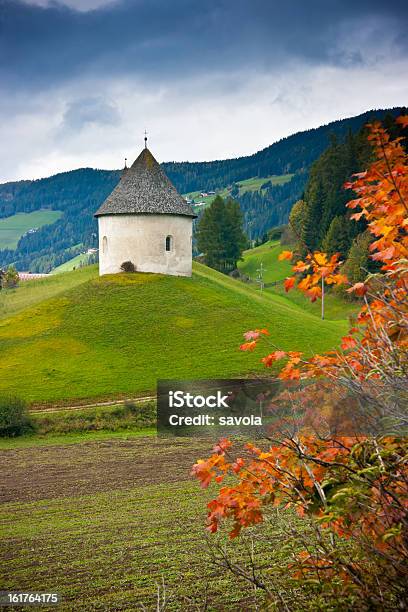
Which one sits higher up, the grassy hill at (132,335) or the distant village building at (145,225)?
the distant village building at (145,225)

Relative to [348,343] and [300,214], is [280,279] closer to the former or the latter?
[300,214]

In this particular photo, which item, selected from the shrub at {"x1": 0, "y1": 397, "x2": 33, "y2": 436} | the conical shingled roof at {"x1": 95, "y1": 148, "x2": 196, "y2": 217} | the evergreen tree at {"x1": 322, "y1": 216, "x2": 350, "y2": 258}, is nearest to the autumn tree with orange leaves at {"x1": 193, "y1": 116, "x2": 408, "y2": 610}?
the shrub at {"x1": 0, "y1": 397, "x2": 33, "y2": 436}

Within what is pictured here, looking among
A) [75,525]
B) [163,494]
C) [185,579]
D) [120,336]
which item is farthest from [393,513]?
[120,336]

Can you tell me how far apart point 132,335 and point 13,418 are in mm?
14395

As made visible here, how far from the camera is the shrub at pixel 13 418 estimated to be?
3353 cm

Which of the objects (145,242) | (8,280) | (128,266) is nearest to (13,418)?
(128,266)

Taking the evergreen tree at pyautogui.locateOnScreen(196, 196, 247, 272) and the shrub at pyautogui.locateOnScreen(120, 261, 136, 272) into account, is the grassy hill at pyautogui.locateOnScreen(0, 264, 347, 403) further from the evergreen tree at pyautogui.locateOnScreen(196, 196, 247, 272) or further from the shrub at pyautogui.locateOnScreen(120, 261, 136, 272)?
the evergreen tree at pyautogui.locateOnScreen(196, 196, 247, 272)

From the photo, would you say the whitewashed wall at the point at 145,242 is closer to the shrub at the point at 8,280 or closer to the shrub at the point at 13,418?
the shrub at the point at 13,418

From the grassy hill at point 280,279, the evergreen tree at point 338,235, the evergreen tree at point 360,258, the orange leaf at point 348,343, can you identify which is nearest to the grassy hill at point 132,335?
the evergreen tree at point 360,258

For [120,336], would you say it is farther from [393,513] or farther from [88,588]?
[393,513]

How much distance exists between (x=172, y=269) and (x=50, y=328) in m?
11.0

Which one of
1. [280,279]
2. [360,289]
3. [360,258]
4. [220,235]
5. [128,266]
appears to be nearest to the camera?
[360,289]

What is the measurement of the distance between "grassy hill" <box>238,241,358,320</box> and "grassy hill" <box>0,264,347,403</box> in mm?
8144

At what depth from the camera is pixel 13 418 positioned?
110ft
